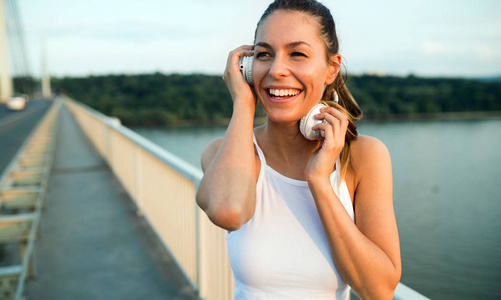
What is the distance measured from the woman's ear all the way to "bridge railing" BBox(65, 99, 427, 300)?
0.77m

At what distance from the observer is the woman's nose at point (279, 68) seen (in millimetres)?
1372

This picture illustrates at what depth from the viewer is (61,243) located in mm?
4789

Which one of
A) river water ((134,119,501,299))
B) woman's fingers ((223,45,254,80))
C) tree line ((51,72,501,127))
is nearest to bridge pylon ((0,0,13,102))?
tree line ((51,72,501,127))

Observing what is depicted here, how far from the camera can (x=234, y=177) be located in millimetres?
1356

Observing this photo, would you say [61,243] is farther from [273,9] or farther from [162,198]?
[273,9]

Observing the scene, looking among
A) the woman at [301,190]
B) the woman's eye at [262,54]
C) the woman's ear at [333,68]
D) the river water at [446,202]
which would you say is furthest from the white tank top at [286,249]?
the river water at [446,202]

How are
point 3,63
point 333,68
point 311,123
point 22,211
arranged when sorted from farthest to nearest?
point 3,63 < point 22,211 < point 333,68 < point 311,123

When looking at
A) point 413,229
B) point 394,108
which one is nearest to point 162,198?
point 413,229

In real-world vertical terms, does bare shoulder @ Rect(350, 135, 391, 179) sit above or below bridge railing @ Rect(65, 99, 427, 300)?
above

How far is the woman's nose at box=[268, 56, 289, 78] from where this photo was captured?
137 centimetres

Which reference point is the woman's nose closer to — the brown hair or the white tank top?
the brown hair

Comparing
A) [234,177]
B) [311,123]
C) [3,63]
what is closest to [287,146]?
[311,123]

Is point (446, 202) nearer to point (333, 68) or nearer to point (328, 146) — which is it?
point (333, 68)

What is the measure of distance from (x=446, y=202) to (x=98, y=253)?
2545 centimetres
